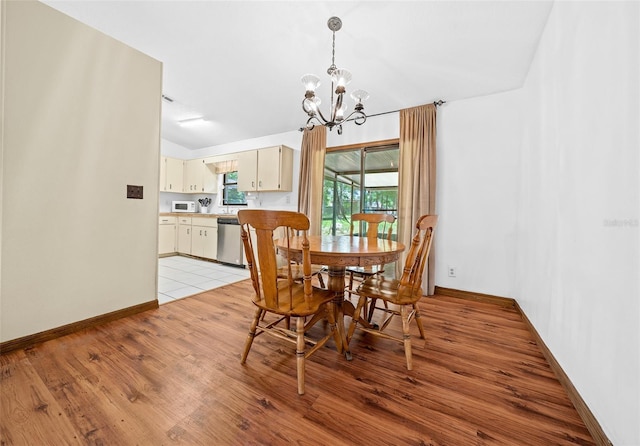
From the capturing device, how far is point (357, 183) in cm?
383

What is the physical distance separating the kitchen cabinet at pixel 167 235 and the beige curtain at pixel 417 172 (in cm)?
471

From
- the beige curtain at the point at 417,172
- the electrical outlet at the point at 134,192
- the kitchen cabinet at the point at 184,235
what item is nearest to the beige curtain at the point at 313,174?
the beige curtain at the point at 417,172

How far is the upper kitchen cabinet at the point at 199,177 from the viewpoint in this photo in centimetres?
521

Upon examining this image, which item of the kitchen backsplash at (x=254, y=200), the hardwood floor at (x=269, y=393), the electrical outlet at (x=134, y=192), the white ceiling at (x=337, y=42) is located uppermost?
the white ceiling at (x=337, y=42)

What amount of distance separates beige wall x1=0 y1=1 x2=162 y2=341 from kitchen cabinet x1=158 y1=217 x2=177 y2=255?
10.1ft

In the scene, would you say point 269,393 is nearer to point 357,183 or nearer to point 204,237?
point 357,183

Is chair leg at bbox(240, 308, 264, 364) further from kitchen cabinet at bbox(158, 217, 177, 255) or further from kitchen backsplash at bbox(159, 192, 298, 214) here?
kitchen cabinet at bbox(158, 217, 177, 255)

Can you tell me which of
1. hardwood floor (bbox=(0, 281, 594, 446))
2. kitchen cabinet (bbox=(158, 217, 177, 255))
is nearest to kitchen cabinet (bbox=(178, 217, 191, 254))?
kitchen cabinet (bbox=(158, 217, 177, 255))

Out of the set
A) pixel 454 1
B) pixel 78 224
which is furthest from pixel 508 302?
pixel 78 224

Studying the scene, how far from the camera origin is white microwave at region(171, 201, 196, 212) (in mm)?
5359

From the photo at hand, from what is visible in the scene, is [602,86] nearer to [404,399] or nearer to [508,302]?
[404,399]

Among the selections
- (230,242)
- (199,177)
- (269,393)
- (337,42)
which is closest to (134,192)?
(269,393)

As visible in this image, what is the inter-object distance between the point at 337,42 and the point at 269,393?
2857 mm

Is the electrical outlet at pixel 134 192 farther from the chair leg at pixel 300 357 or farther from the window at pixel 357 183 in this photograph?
the window at pixel 357 183
